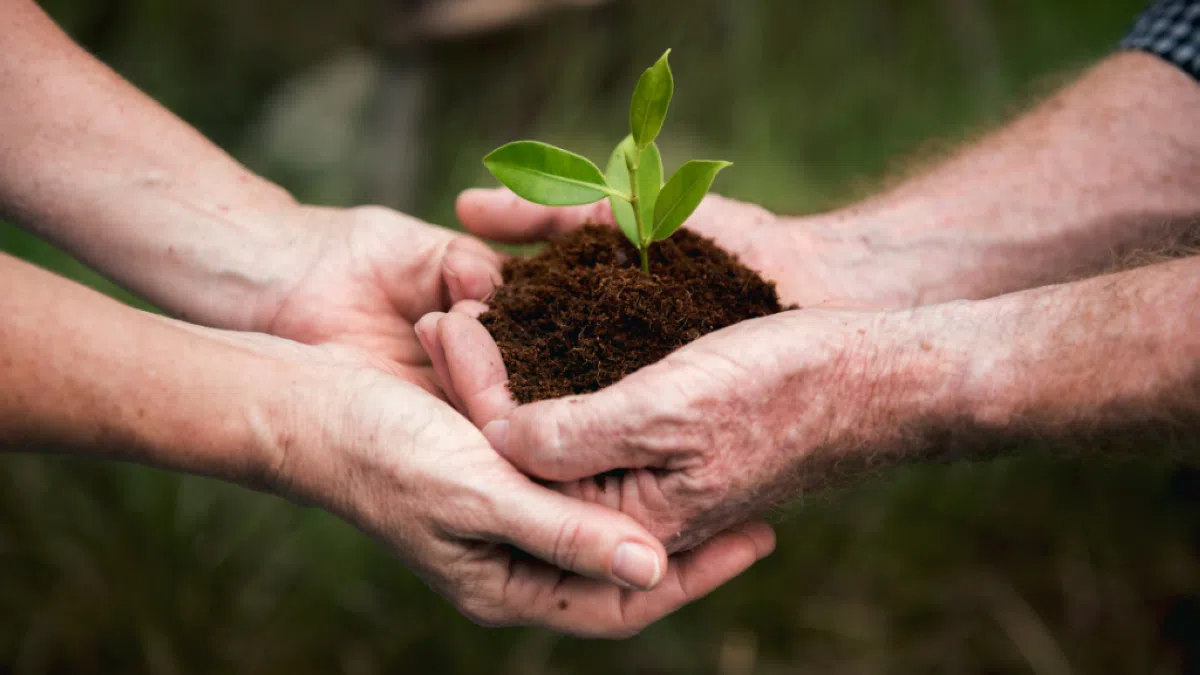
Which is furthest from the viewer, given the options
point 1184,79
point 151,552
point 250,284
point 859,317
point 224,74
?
point 224,74

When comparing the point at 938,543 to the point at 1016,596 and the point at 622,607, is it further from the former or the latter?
the point at 622,607

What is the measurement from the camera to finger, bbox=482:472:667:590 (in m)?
0.89

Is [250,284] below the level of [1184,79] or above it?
below

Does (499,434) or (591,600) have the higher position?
(499,434)

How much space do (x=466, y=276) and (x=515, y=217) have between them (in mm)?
196

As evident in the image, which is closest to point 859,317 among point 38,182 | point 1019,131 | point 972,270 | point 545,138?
point 972,270

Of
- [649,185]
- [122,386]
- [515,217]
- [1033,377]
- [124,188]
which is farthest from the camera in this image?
[515,217]

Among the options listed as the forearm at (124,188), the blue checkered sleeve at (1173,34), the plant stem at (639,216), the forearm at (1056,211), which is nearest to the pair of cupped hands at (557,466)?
the plant stem at (639,216)

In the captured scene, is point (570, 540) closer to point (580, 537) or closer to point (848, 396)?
point (580, 537)

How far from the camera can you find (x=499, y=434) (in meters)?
0.98

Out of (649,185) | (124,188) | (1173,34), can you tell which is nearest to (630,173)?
(649,185)

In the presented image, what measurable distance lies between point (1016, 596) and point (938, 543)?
19cm

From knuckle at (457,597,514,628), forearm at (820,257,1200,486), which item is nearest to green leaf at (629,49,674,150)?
forearm at (820,257,1200,486)

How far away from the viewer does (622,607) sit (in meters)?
1.03
